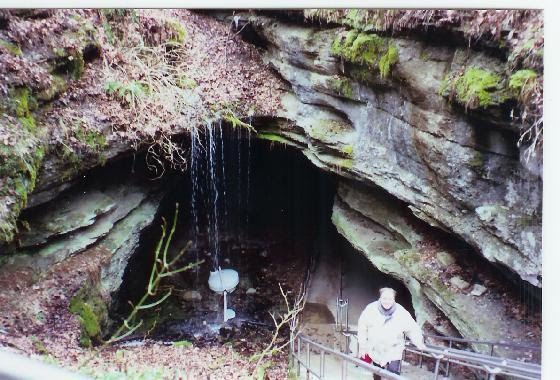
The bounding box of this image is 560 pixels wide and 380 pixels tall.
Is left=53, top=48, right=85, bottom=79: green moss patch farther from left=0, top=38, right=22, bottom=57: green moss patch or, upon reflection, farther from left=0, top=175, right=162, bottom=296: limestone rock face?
left=0, top=175, right=162, bottom=296: limestone rock face

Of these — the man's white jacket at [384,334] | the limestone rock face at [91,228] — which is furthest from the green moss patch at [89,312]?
the man's white jacket at [384,334]

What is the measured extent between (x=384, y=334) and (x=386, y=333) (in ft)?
0.05

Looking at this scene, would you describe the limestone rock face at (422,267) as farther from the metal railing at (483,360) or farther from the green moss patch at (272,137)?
the green moss patch at (272,137)

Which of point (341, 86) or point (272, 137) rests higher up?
point (341, 86)

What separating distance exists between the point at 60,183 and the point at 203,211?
6.68 feet

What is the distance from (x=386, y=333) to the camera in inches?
132

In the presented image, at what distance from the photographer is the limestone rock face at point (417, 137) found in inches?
134

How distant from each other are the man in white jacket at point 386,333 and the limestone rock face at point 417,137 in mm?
999

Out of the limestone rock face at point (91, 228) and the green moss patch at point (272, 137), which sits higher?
the green moss patch at point (272, 137)

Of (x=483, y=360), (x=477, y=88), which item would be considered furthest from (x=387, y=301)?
(x=477, y=88)

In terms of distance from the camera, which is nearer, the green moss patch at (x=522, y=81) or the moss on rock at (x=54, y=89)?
the green moss patch at (x=522, y=81)

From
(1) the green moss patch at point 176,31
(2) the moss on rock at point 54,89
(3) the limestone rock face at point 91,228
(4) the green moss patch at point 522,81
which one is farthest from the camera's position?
(3) the limestone rock face at point 91,228

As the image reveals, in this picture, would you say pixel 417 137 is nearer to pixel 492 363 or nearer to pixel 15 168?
pixel 492 363

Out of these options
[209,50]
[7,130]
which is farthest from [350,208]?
[7,130]
